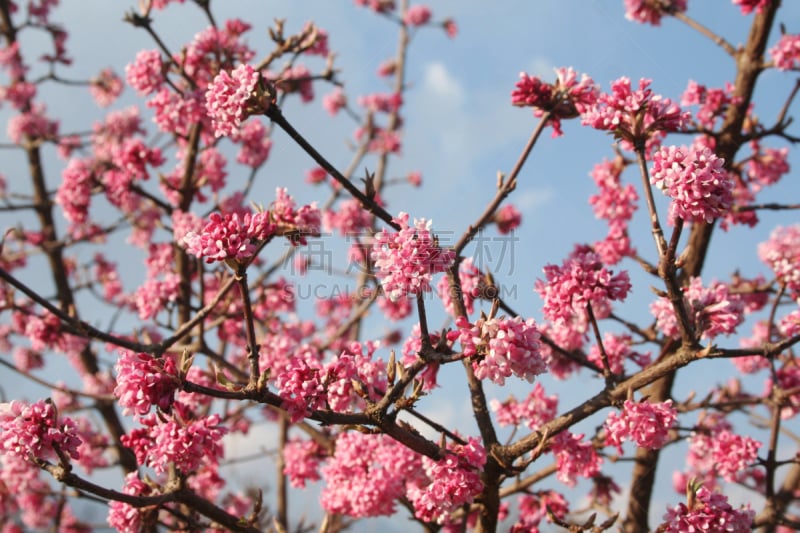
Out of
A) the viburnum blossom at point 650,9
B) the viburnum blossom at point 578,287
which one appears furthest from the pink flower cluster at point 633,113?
the viburnum blossom at point 650,9

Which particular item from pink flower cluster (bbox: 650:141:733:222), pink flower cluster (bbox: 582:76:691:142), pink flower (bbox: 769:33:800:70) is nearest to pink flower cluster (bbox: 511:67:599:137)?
pink flower cluster (bbox: 582:76:691:142)

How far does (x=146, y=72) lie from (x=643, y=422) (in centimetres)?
491

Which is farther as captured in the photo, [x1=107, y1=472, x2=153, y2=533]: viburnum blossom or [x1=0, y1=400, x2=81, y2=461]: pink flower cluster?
[x1=107, y1=472, x2=153, y2=533]: viburnum blossom

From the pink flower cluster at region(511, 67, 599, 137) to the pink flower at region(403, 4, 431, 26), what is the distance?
8.82 metres

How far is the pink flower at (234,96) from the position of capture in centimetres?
294

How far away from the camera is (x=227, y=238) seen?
8.37 feet

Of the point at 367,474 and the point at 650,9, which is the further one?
the point at 650,9

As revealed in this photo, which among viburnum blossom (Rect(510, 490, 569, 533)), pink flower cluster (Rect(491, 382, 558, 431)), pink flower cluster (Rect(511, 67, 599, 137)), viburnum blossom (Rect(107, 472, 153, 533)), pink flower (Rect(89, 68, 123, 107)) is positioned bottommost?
viburnum blossom (Rect(107, 472, 153, 533))

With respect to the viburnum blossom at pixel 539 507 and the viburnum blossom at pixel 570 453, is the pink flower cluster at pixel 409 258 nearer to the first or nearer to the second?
the viburnum blossom at pixel 570 453

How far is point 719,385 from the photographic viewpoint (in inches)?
247

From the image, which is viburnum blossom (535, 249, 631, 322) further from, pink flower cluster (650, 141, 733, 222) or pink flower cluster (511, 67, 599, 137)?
pink flower cluster (511, 67, 599, 137)

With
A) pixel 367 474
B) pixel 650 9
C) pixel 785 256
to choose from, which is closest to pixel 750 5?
pixel 650 9

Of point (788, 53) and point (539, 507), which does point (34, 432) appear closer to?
point (539, 507)

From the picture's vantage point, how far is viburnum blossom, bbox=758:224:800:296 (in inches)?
180
